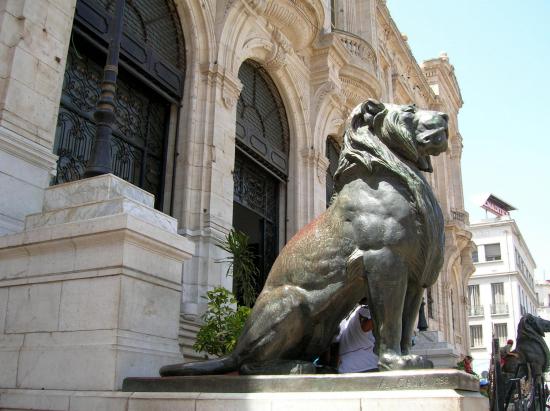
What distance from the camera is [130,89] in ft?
33.0

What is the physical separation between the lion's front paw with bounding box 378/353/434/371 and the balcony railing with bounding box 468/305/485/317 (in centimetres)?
5684

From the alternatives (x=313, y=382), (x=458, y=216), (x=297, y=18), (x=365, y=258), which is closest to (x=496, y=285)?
(x=458, y=216)

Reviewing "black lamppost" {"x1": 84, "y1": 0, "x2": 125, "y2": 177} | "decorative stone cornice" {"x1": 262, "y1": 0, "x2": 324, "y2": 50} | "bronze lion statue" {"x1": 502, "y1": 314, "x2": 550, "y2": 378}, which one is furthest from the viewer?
"decorative stone cornice" {"x1": 262, "y1": 0, "x2": 324, "y2": 50}

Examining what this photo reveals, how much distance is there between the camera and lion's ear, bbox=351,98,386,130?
3.97 metres

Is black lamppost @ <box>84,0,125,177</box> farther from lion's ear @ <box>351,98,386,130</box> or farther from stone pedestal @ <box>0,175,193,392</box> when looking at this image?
lion's ear @ <box>351,98,386,130</box>

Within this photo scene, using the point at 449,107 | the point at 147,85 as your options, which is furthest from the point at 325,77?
the point at 449,107

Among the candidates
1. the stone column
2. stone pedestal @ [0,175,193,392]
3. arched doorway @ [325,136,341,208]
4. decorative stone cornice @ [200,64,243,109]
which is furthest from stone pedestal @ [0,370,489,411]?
arched doorway @ [325,136,341,208]

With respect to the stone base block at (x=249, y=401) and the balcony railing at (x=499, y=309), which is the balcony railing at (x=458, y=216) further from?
the balcony railing at (x=499, y=309)

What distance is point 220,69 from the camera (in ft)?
36.6

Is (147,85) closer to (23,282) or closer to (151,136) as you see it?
(151,136)

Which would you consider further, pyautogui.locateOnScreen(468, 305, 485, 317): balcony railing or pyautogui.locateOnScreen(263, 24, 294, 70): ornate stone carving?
pyautogui.locateOnScreen(468, 305, 485, 317): balcony railing

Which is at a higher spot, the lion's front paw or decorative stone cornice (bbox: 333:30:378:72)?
decorative stone cornice (bbox: 333:30:378:72)

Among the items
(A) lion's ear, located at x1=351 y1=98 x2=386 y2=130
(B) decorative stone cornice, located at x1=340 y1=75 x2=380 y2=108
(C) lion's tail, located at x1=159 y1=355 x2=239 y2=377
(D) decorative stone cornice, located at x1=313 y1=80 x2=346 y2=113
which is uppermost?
(B) decorative stone cornice, located at x1=340 y1=75 x2=380 y2=108

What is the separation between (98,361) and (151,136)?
678 cm
